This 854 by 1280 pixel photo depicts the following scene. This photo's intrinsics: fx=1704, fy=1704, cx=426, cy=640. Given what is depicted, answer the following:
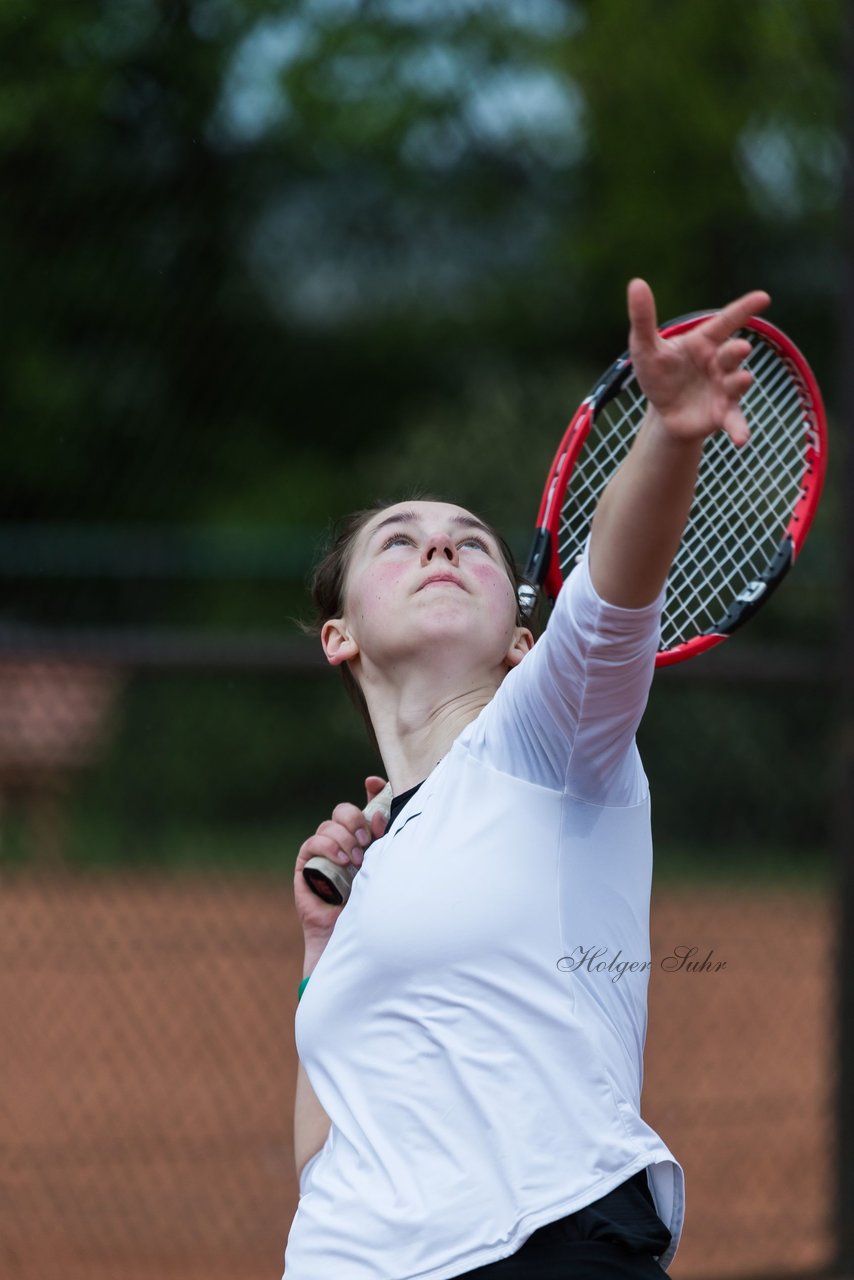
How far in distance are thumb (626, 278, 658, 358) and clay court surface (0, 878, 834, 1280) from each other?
2867 millimetres

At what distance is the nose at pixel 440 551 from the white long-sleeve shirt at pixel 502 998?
9.0 inches

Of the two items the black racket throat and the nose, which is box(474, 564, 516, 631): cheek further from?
the black racket throat

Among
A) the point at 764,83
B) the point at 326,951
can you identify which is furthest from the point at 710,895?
the point at 326,951

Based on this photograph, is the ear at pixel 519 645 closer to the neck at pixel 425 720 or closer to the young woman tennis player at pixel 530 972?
the neck at pixel 425 720

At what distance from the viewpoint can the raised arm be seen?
4.51 ft

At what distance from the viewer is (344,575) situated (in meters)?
1.98

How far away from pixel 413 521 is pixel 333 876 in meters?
0.40

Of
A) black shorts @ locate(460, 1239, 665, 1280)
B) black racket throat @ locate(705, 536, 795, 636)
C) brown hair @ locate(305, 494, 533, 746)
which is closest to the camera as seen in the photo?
black shorts @ locate(460, 1239, 665, 1280)

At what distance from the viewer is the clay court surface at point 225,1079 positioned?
429cm

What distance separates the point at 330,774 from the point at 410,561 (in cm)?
671

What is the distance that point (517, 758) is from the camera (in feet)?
5.19

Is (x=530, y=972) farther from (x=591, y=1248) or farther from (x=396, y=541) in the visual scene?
(x=396, y=541)

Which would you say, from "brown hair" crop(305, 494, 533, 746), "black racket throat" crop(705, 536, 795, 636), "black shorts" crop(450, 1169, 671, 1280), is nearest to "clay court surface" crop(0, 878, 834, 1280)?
"black racket throat" crop(705, 536, 795, 636)

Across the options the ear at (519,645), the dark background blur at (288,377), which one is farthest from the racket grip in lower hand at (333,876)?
the dark background blur at (288,377)
